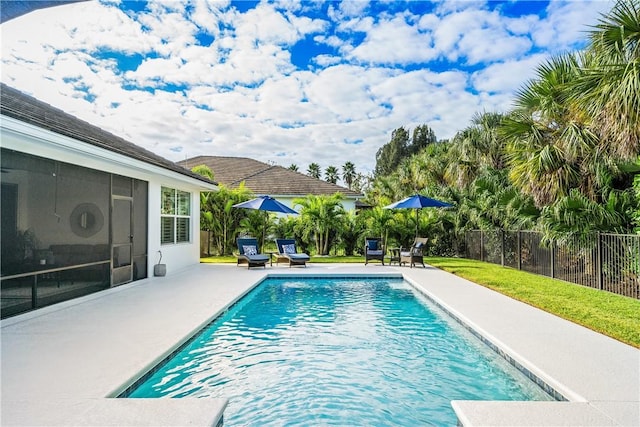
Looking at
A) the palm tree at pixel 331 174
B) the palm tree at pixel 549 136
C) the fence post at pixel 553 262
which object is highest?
the palm tree at pixel 331 174

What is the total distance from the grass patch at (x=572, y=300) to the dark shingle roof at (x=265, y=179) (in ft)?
51.3

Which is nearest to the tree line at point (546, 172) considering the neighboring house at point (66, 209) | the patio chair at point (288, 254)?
the patio chair at point (288, 254)

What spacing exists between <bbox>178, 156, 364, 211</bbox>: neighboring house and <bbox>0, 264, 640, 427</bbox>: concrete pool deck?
18.2 meters

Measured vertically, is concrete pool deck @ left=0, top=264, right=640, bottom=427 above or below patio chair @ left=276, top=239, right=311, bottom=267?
below

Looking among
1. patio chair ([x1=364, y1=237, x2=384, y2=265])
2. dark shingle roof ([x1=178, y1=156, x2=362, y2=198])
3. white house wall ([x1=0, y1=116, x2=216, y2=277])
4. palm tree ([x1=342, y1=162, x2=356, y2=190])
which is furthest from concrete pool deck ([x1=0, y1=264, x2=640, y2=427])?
palm tree ([x1=342, y1=162, x2=356, y2=190])

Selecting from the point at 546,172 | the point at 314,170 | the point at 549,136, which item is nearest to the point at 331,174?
the point at 314,170

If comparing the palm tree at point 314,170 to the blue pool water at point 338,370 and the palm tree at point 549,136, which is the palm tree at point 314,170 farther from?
the blue pool water at point 338,370

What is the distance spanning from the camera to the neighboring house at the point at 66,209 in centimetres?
671

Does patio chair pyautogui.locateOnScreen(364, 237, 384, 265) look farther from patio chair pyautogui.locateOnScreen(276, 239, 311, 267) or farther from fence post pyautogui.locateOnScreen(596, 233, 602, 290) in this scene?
fence post pyautogui.locateOnScreen(596, 233, 602, 290)

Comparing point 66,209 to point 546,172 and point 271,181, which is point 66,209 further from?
point 271,181

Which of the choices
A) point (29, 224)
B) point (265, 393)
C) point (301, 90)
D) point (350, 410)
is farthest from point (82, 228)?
point (301, 90)

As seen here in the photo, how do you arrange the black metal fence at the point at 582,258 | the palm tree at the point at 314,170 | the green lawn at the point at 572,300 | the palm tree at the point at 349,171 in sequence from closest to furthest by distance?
the green lawn at the point at 572,300
the black metal fence at the point at 582,258
the palm tree at the point at 314,170
the palm tree at the point at 349,171

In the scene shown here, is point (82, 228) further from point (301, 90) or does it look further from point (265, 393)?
point (301, 90)

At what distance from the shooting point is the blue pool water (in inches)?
164
